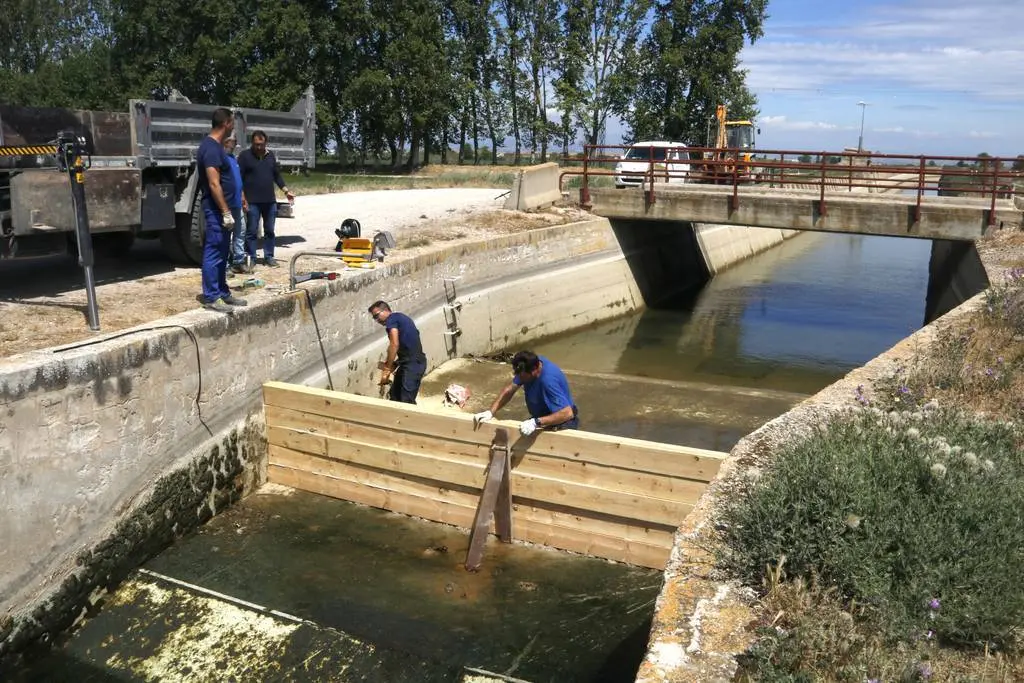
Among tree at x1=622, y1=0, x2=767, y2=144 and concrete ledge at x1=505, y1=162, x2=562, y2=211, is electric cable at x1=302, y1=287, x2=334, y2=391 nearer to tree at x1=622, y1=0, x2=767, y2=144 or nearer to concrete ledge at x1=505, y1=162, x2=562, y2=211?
concrete ledge at x1=505, y1=162, x2=562, y2=211

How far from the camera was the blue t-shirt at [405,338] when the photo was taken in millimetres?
9016

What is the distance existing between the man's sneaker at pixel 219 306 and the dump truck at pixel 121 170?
4.20ft

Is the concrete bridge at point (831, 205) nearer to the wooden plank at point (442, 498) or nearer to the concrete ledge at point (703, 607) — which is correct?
the wooden plank at point (442, 498)

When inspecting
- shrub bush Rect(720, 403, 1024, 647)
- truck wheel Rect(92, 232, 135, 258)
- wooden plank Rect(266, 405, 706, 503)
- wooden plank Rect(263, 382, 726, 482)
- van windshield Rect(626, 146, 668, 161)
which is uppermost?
van windshield Rect(626, 146, 668, 161)

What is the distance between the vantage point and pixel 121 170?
8.68 m

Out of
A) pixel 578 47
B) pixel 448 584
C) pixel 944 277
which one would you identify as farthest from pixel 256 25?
pixel 448 584

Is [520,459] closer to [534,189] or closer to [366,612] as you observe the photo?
[366,612]

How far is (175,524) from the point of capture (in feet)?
24.7

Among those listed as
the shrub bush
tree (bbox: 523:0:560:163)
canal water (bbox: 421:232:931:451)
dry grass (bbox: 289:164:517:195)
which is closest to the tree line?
tree (bbox: 523:0:560:163)

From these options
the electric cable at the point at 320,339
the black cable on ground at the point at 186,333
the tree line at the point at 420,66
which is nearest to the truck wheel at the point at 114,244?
the electric cable at the point at 320,339

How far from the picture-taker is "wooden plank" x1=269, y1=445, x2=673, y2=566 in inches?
273

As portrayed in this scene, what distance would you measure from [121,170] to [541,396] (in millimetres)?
5026

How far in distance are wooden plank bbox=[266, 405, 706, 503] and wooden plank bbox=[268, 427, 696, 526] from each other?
0.15 feet

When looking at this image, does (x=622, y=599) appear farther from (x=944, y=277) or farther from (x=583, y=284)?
(x=944, y=277)
